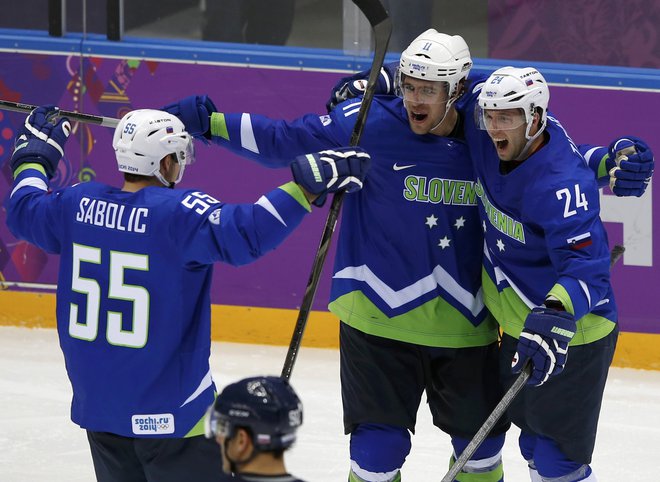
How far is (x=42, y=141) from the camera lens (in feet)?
11.5

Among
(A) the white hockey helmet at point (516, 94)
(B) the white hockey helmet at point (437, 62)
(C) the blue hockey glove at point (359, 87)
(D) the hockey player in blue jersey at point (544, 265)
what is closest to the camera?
(D) the hockey player in blue jersey at point (544, 265)

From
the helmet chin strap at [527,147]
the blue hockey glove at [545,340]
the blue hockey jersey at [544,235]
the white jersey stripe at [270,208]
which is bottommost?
the blue hockey glove at [545,340]

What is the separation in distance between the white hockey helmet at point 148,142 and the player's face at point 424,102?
656mm

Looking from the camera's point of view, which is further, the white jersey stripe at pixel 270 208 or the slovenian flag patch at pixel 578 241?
the slovenian flag patch at pixel 578 241

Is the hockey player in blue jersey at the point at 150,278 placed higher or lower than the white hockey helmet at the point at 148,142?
lower

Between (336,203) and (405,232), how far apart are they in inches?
12.6

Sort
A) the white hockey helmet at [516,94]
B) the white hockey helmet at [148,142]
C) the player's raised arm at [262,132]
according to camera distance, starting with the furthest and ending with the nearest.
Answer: the player's raised arm at [262,132]
the white hockey helmet at [516,94]
the white hockey helmet at [148,142]

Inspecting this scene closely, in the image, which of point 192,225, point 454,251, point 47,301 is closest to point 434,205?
point 454,251

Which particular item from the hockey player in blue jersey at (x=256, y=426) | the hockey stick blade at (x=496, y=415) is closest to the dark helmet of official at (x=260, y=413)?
the hockey player in blue jersey at (x=256, y=426)

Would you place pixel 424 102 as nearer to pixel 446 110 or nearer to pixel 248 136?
pixel 446 110

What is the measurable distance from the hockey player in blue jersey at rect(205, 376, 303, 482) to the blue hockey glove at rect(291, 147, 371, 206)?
0.86 m

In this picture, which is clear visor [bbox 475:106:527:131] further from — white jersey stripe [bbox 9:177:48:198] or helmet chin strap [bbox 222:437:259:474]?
helmet chin strap [bbox 222:437:259:474]

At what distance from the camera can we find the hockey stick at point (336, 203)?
338 cm

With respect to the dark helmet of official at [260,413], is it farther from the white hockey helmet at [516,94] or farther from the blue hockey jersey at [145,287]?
the white hockey helmet at [516,94]
